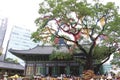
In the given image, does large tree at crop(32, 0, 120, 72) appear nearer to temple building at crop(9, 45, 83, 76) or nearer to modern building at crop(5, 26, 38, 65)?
temple building at crop(9, 45, 83, 76)

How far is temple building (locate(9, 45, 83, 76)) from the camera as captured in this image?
92.5 feet

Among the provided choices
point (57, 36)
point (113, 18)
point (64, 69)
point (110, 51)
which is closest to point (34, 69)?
point (64, 69)

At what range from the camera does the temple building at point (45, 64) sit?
2820 cm

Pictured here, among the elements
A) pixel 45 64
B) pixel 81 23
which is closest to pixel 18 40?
pixel 45 64

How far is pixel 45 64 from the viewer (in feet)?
95.3

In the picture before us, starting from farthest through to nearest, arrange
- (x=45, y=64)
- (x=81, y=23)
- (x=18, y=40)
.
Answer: (x=18, y=40), (x=45, y=64), (x=81, y=23)

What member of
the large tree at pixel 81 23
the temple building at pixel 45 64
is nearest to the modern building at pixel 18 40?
the temple building at pixel 45 64

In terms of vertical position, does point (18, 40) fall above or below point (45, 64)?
above

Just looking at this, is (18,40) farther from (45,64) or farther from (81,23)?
(81,23)

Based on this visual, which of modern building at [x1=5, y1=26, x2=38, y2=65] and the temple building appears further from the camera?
modern building at [x1=5, y1=26, x2=38, y2=65]

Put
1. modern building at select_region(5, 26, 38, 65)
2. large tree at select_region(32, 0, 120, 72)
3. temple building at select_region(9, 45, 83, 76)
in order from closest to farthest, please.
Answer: large tree at select_region(32, 0, 120, 72)
temple building at select_region(9, 45, 83, 76)
modern building at select_region(5, 26, 38, 65)

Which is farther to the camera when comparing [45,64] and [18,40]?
[18,40]

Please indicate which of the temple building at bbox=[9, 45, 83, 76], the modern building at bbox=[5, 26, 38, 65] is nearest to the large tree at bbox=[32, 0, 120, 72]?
the temple building at bbox=[9, 45, 83, 76]

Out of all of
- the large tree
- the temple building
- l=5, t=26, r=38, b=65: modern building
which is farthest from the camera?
l=5, t=26, r=38, b=65: modern building
